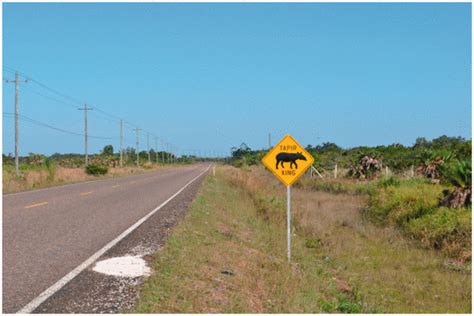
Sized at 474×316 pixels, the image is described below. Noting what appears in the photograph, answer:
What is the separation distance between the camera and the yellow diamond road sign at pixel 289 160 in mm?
9805

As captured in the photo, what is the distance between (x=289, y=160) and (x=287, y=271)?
7.11 ft

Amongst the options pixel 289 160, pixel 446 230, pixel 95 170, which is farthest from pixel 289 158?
pixel 95 170

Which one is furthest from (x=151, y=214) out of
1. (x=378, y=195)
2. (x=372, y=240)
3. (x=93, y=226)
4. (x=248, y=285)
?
(x=378, y=195)

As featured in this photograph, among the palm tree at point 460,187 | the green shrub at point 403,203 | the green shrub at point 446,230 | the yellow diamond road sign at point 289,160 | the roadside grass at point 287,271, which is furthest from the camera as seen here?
the green shrub at point 403,203

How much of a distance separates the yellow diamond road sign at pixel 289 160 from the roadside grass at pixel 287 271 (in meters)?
1.52

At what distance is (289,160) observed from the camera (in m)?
9.89

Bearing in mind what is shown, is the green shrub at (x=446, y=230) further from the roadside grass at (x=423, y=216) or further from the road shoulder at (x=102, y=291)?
the road shoulder at (x=102, y=291)

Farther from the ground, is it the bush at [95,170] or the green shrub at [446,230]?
the bush at [95,170]

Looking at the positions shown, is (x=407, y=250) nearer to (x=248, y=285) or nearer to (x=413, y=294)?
(x=413, y=294)

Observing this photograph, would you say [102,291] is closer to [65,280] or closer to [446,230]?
[65,280]

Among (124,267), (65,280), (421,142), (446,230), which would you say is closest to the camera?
(65,280)

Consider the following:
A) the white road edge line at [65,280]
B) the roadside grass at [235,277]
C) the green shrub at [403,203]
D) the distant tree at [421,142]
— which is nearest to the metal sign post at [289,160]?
the roadside grass at [235,277]

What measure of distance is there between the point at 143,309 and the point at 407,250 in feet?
36.1

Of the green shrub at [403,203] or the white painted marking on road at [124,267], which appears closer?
the white painted marking on road at [124,267]
